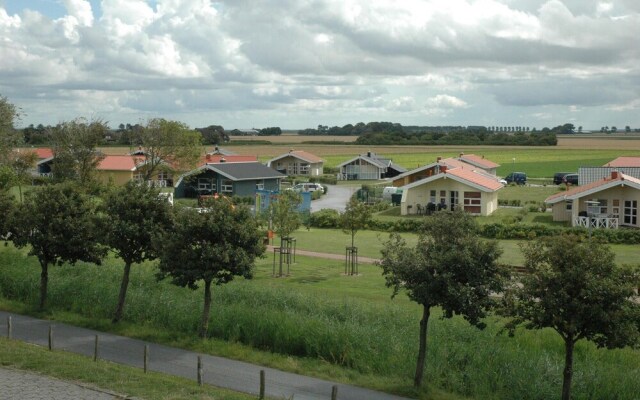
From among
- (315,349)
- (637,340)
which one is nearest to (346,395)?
(315,349)

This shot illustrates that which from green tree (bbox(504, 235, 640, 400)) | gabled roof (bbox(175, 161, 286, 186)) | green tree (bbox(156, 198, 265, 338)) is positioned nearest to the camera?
green tree (bbox(504, 235, 640, 400))

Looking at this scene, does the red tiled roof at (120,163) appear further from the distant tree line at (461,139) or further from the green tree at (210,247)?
the distant tree line at (461,139)

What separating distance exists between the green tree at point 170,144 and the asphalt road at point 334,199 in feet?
45.2

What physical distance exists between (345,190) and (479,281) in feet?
202

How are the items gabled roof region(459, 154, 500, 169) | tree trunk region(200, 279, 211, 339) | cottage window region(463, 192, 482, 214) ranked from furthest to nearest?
1. gabled roof region(459, 154, 500, 169)
2. cottage window region(463, 192, 482, 214)
3. tree trunk region(200, 279, 211, 339)

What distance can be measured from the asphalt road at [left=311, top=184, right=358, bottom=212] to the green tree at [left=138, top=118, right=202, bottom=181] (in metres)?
13.8

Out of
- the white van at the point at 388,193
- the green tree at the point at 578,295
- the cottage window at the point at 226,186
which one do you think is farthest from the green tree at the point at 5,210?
the cottage window at the point at 226,186

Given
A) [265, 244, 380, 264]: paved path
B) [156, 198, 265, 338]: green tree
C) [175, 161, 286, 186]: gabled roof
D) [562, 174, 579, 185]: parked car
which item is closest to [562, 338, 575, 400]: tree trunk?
[156, 198, 265, 338]: green tree

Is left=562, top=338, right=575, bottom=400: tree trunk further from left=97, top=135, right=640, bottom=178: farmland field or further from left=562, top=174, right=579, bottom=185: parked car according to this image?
left=97, top=135, right=640, bottom=178: farmland field

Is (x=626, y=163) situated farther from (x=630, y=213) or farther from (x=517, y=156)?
(x=517, y=156)

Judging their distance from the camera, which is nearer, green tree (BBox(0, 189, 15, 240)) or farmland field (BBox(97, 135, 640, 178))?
green tree (BBox(0, 189, 15, 240))

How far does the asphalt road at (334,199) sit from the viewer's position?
61.8 m

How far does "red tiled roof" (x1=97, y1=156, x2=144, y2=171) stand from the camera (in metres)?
78.7

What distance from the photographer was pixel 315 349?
2086 centimetres
